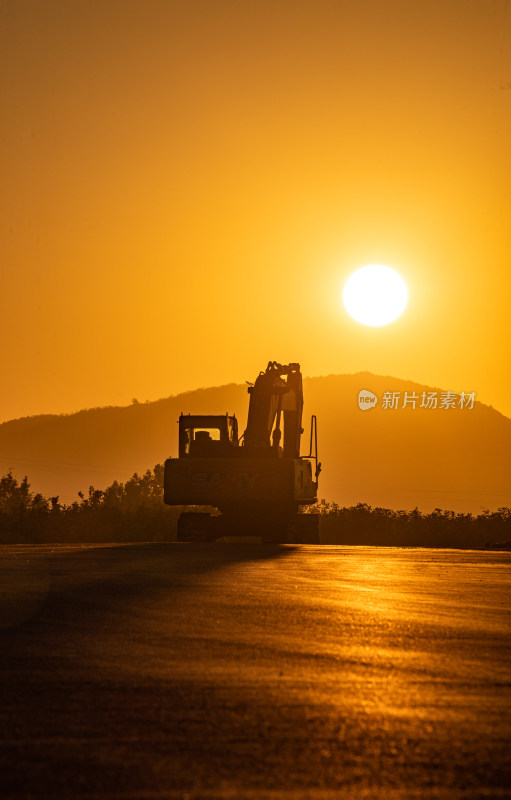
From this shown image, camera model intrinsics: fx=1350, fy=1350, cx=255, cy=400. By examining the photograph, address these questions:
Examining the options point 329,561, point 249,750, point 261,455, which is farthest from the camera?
point 261,455

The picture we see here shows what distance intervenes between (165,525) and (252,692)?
4484 centimetres

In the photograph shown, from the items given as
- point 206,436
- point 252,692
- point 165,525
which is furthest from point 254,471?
point 252,692

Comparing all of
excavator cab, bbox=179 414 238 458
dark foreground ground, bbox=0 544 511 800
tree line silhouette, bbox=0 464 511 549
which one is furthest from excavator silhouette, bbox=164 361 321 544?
dark foreground ground, bbox=0 544 511 800

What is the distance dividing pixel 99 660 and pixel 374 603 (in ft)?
19.8

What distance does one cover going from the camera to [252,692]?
9000 mm

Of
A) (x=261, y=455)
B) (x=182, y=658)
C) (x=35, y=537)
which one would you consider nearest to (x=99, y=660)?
(x=182, y=658)

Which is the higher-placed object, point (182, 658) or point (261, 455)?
point (261, 455)

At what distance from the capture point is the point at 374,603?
16.0 m

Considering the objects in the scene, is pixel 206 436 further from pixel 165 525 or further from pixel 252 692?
pixel 252 692

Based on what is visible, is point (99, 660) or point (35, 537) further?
point (35, 537)

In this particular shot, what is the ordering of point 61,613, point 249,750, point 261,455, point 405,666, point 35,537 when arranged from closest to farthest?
Answer: 1. point 249,750
2. point 405,666
3. point 61,613
4. point 261,455
5. point 35,537

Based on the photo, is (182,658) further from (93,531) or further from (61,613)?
(93,531)

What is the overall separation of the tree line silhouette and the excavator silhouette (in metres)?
9.04

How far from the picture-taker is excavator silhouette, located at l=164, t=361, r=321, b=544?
130ft
